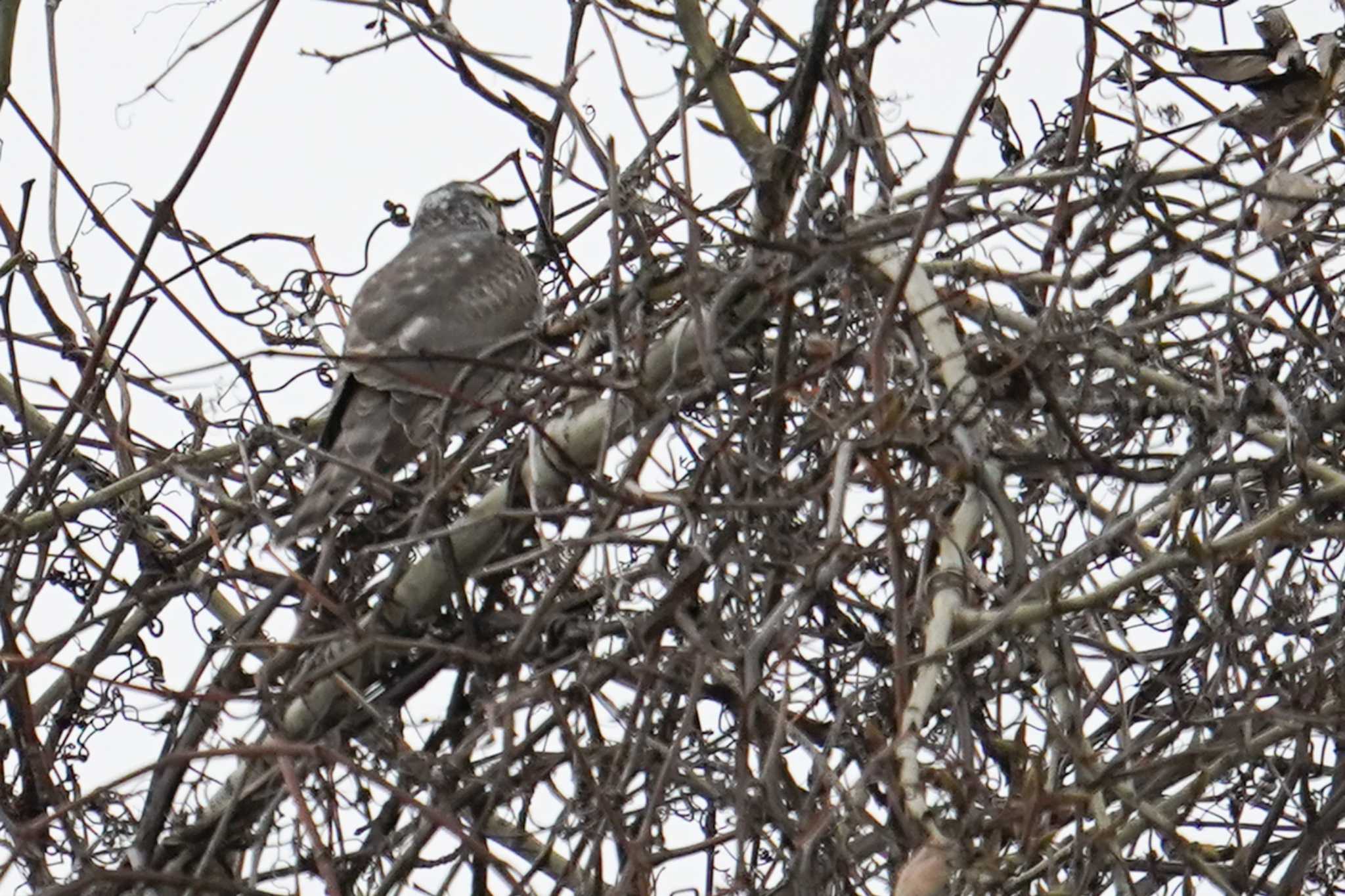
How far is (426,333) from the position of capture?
6.35m

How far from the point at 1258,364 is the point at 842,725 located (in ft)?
3.74

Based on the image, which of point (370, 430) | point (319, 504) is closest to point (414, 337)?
point (370, 430)

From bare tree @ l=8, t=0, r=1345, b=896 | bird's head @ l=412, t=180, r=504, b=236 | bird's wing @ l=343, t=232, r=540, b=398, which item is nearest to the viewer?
bare tree @ l=8, t=0, r=1345, b=896

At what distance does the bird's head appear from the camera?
728 cm

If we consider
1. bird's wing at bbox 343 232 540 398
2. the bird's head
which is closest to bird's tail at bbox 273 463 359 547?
bird's wing at bbox 343 232 540 398

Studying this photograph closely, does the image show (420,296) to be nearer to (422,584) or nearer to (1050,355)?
(422,584)

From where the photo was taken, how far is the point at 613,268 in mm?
3910

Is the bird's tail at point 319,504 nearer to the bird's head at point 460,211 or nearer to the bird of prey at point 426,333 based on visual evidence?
the bird of prey at point 426,333

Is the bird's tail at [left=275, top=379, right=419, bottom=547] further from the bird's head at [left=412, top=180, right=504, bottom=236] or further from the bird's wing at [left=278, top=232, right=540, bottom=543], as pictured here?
the bird's head at [left=412, top=180, right=504, bottom=236]

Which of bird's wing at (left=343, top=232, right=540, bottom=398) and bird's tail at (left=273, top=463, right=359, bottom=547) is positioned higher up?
bird's wing at (left=343, top=232, right=540, bottom=398)

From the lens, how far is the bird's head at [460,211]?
7277 millimetres

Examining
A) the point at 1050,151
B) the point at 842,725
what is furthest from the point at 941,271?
the point at 842,725

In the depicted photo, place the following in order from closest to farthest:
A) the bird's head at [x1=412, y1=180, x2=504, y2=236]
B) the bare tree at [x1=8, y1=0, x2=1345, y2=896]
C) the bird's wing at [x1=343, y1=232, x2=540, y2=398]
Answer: the bare tree at [x1=8, y1=0, x2=1345, y2=896]
the bird's wing at [x1=343, y1=232, x2=540, y2=398]
the bird's head at [x1=412, y1=180, x2=504, y2=236]

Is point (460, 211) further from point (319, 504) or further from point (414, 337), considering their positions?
point (319, 504)
